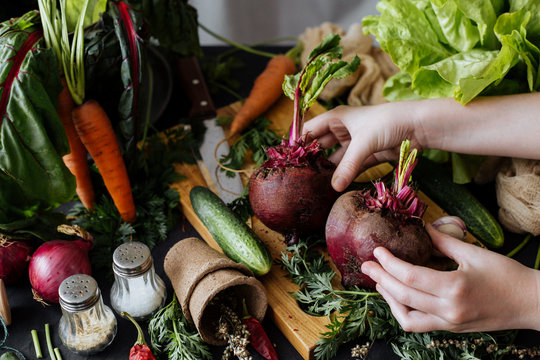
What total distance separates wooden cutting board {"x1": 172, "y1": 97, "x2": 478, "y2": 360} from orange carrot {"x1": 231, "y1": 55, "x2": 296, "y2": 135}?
5 centimetres

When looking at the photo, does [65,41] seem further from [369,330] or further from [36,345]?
[369,330]

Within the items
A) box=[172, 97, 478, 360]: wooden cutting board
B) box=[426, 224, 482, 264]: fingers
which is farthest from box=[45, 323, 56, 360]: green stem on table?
box=[426, 224, 482, 264]: fingers

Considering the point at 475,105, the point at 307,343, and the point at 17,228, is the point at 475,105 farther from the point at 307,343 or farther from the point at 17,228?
the point at 17,228

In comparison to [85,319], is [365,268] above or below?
above

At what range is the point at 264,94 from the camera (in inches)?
66.0

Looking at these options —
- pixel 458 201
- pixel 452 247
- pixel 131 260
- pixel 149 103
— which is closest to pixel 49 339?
pixel 131 260

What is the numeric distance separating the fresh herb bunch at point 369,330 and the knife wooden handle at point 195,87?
0.65 metres

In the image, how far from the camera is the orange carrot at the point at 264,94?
163 cm

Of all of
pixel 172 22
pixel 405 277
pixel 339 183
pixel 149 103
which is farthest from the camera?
pixel 149 103

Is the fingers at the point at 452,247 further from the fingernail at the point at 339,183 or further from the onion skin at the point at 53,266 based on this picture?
the onion skin at the point at 53,266

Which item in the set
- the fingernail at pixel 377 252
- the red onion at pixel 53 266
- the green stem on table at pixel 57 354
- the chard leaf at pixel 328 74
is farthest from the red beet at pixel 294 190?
the green stem on table at pixel 57 354

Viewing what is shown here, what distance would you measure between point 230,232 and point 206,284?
187mm

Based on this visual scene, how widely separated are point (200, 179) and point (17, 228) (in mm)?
500

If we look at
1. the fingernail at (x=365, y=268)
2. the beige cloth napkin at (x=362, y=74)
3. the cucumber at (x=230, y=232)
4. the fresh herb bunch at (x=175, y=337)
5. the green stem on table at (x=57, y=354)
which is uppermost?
the beige cloth napkin at (x=362, y=74)
